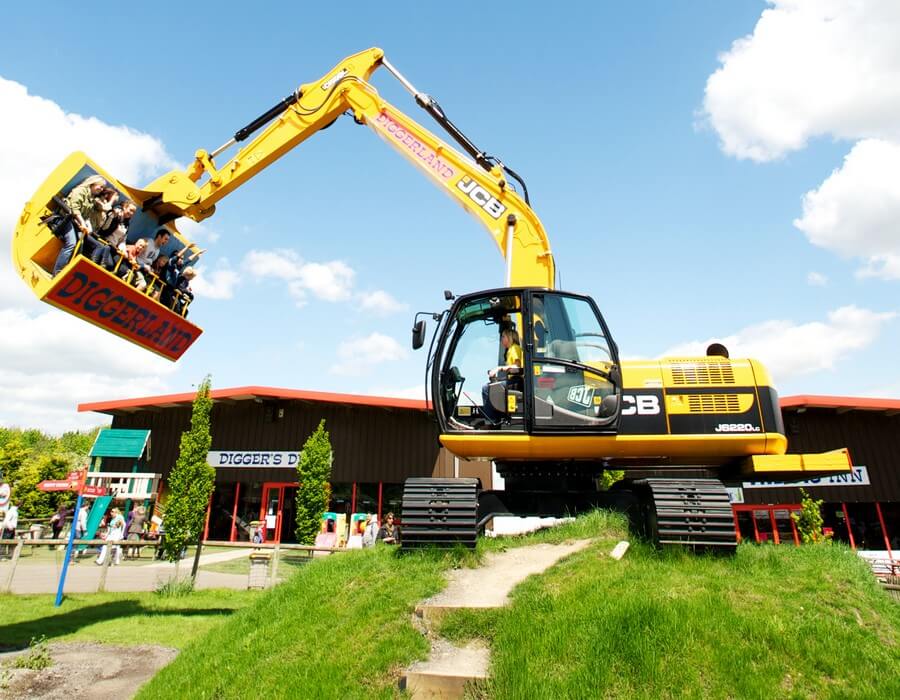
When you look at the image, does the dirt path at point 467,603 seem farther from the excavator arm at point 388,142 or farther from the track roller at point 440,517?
the excavator arm at point 388,142

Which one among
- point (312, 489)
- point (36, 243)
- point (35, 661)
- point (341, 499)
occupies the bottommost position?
point (35, 661)

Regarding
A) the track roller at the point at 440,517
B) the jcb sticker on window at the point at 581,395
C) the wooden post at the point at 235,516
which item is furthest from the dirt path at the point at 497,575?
the wooden post at the point at 235,516

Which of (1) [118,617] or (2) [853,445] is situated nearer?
(1) [118,617]

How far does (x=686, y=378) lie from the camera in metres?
6.62

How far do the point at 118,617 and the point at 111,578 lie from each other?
188 inches

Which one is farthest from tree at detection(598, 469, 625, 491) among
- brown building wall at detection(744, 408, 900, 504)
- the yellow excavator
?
brown building wall at detection(744, 408, 900, 504)

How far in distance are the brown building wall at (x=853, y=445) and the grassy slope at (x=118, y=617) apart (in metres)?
18.9

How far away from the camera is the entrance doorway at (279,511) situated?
22828 millimetres

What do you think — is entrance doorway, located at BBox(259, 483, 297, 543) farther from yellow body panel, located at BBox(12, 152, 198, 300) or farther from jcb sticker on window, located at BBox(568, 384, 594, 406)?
jcb sticker on window, located at BBox(568, 384, 594, 406)

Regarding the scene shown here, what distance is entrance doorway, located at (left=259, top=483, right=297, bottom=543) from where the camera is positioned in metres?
22.8

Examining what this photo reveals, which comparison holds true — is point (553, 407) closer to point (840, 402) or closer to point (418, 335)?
point (418, 335)

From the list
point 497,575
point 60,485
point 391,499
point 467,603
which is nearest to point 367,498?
point 391,499

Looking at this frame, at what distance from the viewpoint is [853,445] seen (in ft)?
69.9

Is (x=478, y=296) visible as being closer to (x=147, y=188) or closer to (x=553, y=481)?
(x=553, y=481)
